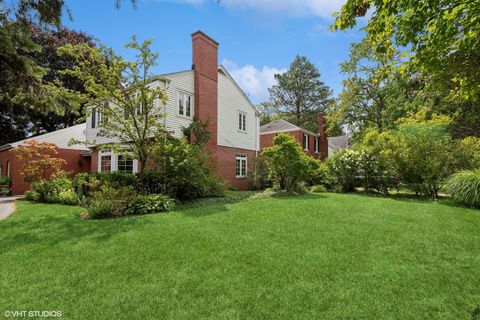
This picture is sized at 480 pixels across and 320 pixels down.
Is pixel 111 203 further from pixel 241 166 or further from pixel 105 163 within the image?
pixel 241 166

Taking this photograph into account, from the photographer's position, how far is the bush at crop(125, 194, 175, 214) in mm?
8788

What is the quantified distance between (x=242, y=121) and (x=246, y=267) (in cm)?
1504

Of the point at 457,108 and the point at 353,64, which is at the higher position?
the point at 353,64

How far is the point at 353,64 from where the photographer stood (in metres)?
24.1

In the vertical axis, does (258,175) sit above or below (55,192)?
above

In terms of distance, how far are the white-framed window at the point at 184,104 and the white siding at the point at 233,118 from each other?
2.19 metres

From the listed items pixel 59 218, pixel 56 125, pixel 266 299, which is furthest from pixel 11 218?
pixel 56 125

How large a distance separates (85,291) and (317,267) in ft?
11.4

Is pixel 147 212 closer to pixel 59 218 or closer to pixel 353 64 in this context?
pixel 59 218

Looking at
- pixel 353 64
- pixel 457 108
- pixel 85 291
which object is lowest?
pixel 85 291

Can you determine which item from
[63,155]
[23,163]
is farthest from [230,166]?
[23,163]

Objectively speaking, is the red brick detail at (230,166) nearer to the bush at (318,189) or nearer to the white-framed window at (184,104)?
the white-framed window at (184,104)

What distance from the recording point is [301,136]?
23344 mm

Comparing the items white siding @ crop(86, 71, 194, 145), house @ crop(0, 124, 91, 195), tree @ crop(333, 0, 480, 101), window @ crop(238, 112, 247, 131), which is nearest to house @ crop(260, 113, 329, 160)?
window @ crop(238, 112, 247, 131)
